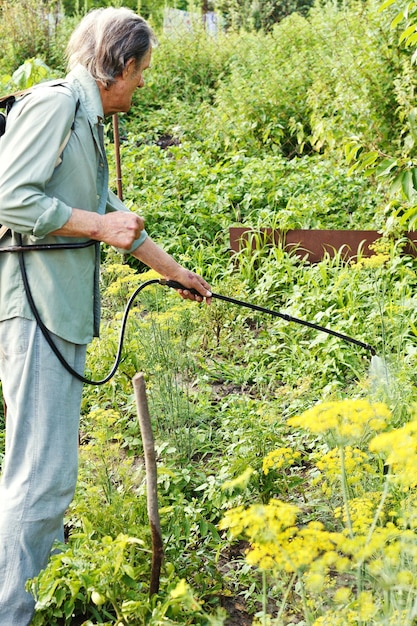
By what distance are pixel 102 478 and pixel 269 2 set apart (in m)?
11.8

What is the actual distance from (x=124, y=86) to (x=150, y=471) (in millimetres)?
1210

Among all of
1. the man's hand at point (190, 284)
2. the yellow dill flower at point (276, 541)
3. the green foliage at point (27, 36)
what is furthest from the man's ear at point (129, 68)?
the green foliage at point (27, 36)

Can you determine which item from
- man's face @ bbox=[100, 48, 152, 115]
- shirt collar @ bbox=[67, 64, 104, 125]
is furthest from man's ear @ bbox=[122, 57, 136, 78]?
shirt collar @ bbox=[67, 64, 104, 125]

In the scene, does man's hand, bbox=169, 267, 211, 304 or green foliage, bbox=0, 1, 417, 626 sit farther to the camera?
man's hand, bbox=169, 267, 211, 304

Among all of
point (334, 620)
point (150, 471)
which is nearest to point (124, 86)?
point (150, 471)

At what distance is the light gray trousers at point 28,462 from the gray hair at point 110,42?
822 millimetres

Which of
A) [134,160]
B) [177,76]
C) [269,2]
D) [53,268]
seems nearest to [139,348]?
[53,268]

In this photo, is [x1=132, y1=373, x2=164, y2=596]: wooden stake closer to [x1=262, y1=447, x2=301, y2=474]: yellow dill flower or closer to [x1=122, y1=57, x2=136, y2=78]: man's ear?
[x1=262, y1=447, x2=301, y2=474]: yellow dill flower

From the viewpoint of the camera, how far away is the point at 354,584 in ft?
8.82

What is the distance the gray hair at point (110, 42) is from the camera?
8.33 feet

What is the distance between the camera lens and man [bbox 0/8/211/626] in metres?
2.47

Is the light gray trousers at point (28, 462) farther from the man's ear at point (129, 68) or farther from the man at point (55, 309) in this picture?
→ the man's ear at point (129, 68)

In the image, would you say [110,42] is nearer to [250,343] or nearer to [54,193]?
[54,193]

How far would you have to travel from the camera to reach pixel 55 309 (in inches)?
98.7
